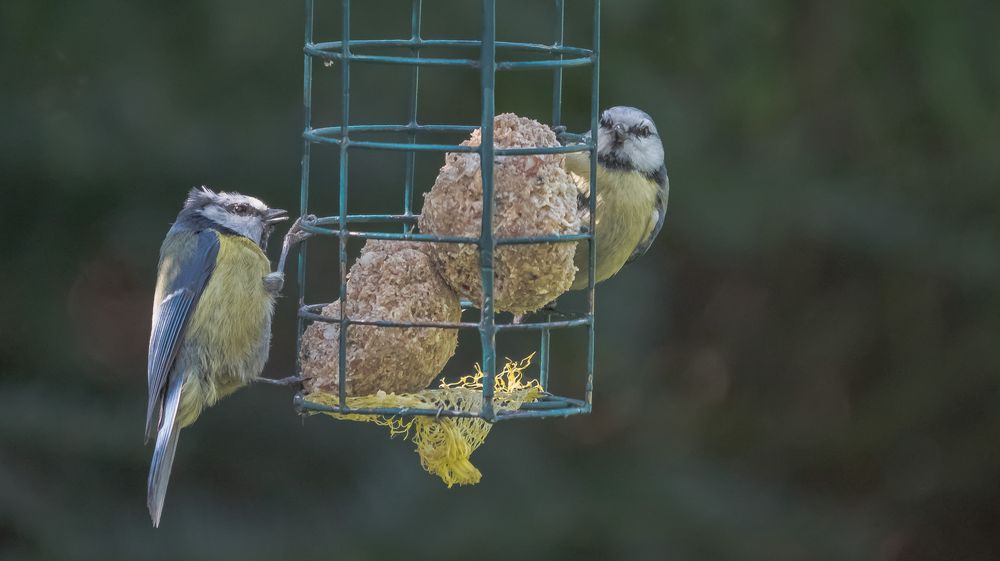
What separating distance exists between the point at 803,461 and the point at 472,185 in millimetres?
3666

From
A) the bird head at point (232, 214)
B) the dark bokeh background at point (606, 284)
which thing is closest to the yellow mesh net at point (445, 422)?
the bird head at point (232, 214)

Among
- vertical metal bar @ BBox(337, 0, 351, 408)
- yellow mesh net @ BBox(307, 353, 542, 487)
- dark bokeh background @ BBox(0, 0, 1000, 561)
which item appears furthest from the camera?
dark bokeh background @ BBox(0, 0, 1000, 561)

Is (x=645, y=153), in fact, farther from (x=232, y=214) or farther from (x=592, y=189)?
(x=232, y=214)

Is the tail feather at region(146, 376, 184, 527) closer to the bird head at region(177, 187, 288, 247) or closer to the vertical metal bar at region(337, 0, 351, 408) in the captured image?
the bird head at region(177, 187, 288, 247)

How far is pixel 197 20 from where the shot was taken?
6770 mm

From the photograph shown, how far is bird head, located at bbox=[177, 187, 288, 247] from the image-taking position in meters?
5.51

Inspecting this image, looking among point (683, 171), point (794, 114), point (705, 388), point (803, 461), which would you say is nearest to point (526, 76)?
point (683, 171)

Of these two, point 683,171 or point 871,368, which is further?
point 871,368

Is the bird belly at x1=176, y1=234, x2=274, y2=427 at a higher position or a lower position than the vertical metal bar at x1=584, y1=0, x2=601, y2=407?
lower

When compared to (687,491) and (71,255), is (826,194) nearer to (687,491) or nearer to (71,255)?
(687,491)

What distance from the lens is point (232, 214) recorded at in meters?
5.53

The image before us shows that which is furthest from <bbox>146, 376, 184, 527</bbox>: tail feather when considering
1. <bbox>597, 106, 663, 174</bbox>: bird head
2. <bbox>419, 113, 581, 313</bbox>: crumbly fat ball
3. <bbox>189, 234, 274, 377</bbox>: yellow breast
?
<bbox>597, 106, 663, 174</bbox>: bird head

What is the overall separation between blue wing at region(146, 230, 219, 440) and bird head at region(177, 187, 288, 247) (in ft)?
0.28

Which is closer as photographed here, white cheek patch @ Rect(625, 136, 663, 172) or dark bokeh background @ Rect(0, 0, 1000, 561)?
white cheek patch @ Rect(625, 136, 663, 172)
